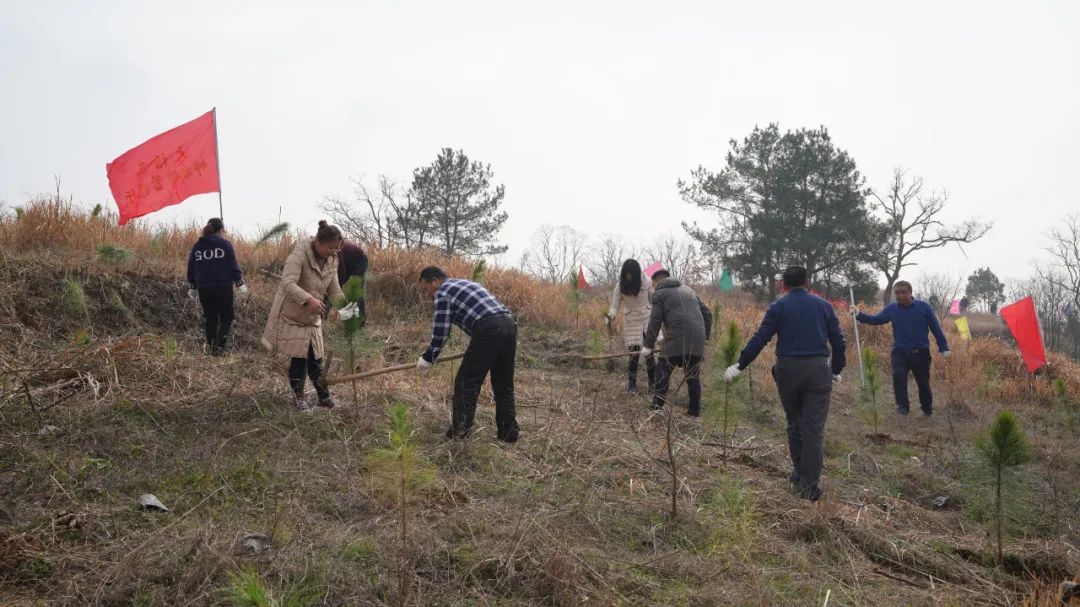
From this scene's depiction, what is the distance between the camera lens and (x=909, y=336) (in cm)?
840

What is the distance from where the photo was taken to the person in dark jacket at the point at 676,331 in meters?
6.86

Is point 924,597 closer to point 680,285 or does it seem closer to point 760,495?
point 760,495

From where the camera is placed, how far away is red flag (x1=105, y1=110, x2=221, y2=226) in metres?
8.47

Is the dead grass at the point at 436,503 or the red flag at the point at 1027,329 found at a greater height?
the red flag at the point at 1027,329

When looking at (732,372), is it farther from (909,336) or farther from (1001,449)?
(909,336)

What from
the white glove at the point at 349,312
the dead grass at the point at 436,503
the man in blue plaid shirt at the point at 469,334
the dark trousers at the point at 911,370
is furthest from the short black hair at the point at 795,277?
the dark trousers at the point at 911,370

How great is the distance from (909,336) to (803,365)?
13.9 ft

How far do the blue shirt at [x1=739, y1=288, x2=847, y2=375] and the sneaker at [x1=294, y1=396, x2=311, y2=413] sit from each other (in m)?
3.30

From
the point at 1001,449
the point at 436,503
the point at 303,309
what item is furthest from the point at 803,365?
the point at 303,309

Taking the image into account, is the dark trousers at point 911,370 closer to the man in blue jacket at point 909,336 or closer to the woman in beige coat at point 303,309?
the man in blue jacket at point 909,336

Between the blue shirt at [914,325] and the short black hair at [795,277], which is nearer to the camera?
the short black hair at [795,277]

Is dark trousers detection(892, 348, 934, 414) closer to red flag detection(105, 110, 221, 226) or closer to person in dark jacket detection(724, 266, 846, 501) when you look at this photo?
person in dark jacket detection(724, 266, 846, 501)

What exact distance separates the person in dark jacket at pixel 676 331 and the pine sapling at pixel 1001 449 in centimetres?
285

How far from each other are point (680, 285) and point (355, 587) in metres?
4.81
